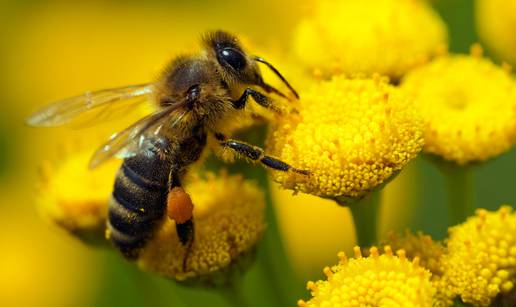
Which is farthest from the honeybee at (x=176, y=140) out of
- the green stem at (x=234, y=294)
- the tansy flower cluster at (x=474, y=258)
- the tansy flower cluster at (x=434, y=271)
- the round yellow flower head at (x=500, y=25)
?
the round yellow flower head at (x=500, y=25)

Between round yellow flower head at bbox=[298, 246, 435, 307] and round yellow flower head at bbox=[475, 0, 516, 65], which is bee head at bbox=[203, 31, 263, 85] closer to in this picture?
round yellow flower head at bbox=[298, 246, 435, 307]

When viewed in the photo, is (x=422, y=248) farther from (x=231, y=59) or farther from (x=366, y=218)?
(x=231, y=59)

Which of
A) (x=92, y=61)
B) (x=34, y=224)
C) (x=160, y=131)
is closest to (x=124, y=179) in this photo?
(x=160, y=131)

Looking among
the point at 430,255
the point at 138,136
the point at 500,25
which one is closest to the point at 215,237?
the point at 138,136

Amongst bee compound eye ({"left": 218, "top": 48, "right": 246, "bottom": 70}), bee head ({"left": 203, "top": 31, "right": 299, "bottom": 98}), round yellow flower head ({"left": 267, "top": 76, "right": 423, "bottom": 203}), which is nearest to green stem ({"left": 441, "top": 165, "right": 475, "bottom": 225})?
round yellow flower head ({"left": 267, "top": 76, "right": 423, "bottom": 203})

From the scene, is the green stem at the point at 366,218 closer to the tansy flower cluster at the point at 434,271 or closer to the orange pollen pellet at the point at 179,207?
the tansy flower cluster at the point at 434,271
